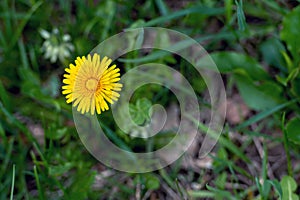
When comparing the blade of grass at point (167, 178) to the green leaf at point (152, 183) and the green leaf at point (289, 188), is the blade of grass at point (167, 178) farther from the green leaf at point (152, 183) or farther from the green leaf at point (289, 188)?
the green leaf at point (289, 188)

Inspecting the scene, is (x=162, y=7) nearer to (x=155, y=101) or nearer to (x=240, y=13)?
(x=155, y=101)

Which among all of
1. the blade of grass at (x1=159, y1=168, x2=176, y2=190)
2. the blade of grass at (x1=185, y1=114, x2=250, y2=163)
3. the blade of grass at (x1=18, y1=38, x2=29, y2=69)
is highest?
the blade of grass at (x1=18, y1=38, x2=29, y2=69)

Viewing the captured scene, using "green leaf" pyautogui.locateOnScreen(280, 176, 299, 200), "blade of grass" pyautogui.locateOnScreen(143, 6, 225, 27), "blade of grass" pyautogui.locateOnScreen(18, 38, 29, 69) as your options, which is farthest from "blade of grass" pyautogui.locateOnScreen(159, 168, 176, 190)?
"blade of grass" pyautogui.locateOnScreen(18, 38, 29, 69)

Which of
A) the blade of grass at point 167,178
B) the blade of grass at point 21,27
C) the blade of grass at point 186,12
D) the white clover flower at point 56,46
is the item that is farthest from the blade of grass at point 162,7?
the blade of grass at point 167,178

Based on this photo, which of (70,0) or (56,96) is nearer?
(56,96)

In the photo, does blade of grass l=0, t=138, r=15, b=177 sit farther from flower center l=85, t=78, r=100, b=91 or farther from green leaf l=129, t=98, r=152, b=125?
flower center l=85, t=78, r=100, b=91

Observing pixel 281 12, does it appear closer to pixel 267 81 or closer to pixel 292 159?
pixel 267 81

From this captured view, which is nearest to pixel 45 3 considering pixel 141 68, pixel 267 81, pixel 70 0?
pixel 70 0
